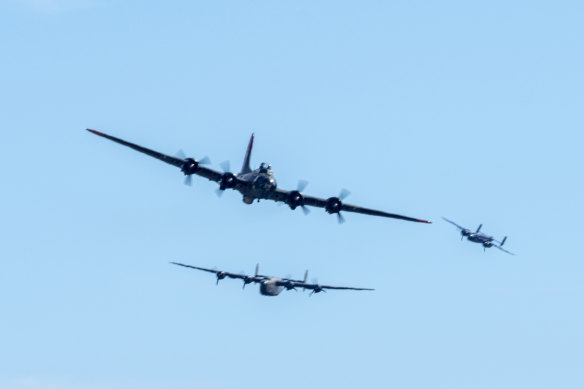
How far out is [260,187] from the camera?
104688mm

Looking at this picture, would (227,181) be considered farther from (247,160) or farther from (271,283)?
(271,283)

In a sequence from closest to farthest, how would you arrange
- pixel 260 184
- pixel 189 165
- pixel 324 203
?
1. pixel 189 165
2. pixel 260 184
3. pixel 324 203

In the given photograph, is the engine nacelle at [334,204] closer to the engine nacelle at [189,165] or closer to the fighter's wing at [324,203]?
the fighter's wing at [324,203]

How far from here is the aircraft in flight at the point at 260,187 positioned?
101 metres

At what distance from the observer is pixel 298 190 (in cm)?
10688

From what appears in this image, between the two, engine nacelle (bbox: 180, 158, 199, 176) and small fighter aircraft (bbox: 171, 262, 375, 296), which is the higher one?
small fighter aircraft (bbox: 171, 262, 375, 296)

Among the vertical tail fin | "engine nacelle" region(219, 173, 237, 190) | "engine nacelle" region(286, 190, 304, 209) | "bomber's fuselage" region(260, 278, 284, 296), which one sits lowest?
"engine nacelle" region(219, 173, 237, 190)

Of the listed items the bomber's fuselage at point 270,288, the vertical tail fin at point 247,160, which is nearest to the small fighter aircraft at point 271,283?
the bomber's fuselage at point 270,288

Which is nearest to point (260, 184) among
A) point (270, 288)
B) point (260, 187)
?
point (260, 187)

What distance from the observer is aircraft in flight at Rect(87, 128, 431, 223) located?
101 meters

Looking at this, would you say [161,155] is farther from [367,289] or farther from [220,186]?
[367,289]

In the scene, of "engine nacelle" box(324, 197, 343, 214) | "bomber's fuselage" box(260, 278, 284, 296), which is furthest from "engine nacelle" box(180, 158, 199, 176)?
"bomber's fuselage" box(260, 278, 284, 296)

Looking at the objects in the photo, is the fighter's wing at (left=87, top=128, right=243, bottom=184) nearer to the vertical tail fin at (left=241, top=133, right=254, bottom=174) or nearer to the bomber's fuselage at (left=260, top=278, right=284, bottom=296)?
the vertical tail fin at (left=241, top=133, right=254, bottom=174)

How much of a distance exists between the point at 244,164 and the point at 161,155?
50.9 feet
